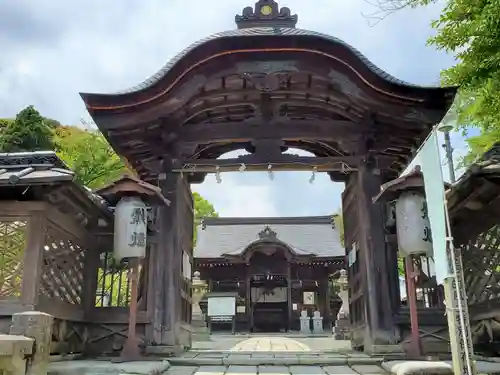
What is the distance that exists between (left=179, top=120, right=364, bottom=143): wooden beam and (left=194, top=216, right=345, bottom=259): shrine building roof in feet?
51.1

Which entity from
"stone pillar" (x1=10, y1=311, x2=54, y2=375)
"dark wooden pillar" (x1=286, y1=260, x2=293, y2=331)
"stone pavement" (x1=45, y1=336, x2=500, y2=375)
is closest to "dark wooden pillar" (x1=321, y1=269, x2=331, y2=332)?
"dark wooden pillar" (x1=286, y1=260, x2=293, y2=331)

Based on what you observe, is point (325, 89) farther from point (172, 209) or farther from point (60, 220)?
point (60, 220)

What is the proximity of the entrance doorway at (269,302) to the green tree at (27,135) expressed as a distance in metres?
12.5

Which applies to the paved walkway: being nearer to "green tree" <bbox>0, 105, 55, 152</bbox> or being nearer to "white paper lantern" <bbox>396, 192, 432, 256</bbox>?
"white paper lantern" <bbox>396, 192, 432, 256</bbox>

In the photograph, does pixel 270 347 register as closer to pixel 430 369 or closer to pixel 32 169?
pixel 430 369

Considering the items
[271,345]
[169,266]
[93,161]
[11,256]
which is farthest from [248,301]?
[11,256]

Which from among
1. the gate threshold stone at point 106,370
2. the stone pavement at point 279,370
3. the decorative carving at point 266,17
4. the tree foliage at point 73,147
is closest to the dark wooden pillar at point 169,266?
the stone pavement at point 279,370

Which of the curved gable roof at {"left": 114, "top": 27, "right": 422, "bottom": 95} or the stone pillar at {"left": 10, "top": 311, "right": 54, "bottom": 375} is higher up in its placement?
the curved gable roof at {"left": 114, "top": 27, "right": 422, "bottom": 95}

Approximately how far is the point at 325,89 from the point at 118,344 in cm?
503

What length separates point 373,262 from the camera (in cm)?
715

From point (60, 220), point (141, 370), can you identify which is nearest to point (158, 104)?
point (60, 220)

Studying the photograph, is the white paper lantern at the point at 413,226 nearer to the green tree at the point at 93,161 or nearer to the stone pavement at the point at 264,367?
the stone pavement at the point at 264,367

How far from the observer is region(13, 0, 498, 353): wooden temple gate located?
634cm

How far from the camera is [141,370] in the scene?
4609 millimetres
